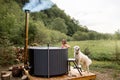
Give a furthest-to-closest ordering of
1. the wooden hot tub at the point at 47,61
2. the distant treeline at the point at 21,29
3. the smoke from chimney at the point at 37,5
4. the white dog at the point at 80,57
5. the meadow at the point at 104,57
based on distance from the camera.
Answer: the distant treeline at the point at 21,29 < the meadow at the point at 104,57 < the smoke from chimney at the point at 37,5 < the white dog at the point at 80,57 < the wooden hot tub at the point at 47,61

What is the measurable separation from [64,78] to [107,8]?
8.46m

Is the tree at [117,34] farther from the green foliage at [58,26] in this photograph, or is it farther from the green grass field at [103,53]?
the green foliage at [58,26]

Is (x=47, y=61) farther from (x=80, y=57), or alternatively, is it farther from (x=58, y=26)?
(x=58, y=26)

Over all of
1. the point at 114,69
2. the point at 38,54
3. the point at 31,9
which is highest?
the point at 31,9

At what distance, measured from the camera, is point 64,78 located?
5.06 m

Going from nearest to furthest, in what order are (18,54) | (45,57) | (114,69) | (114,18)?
(45,57)
(114,69)
(18,54)
(114,18)

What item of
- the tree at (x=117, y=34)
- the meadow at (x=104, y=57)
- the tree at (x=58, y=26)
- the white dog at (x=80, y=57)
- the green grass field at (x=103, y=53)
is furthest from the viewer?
the tree at (x=58, y=26)

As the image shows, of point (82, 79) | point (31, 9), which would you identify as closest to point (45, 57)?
point (82, 79)

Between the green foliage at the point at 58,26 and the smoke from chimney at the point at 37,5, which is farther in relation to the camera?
the green foliage at the point at 58,26

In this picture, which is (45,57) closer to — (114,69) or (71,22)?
(114,69)

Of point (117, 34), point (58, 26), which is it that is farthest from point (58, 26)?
point (117, 34)

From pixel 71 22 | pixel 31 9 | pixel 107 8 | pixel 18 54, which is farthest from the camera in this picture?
pixel 71 22

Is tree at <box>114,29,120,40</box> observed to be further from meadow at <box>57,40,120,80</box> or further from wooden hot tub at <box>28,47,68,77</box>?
wooden hot tub at <box>28,47,68,77</box>

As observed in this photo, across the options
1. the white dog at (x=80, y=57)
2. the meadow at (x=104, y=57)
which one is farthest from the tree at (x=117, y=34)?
the white dog at (x=80, y=57)
